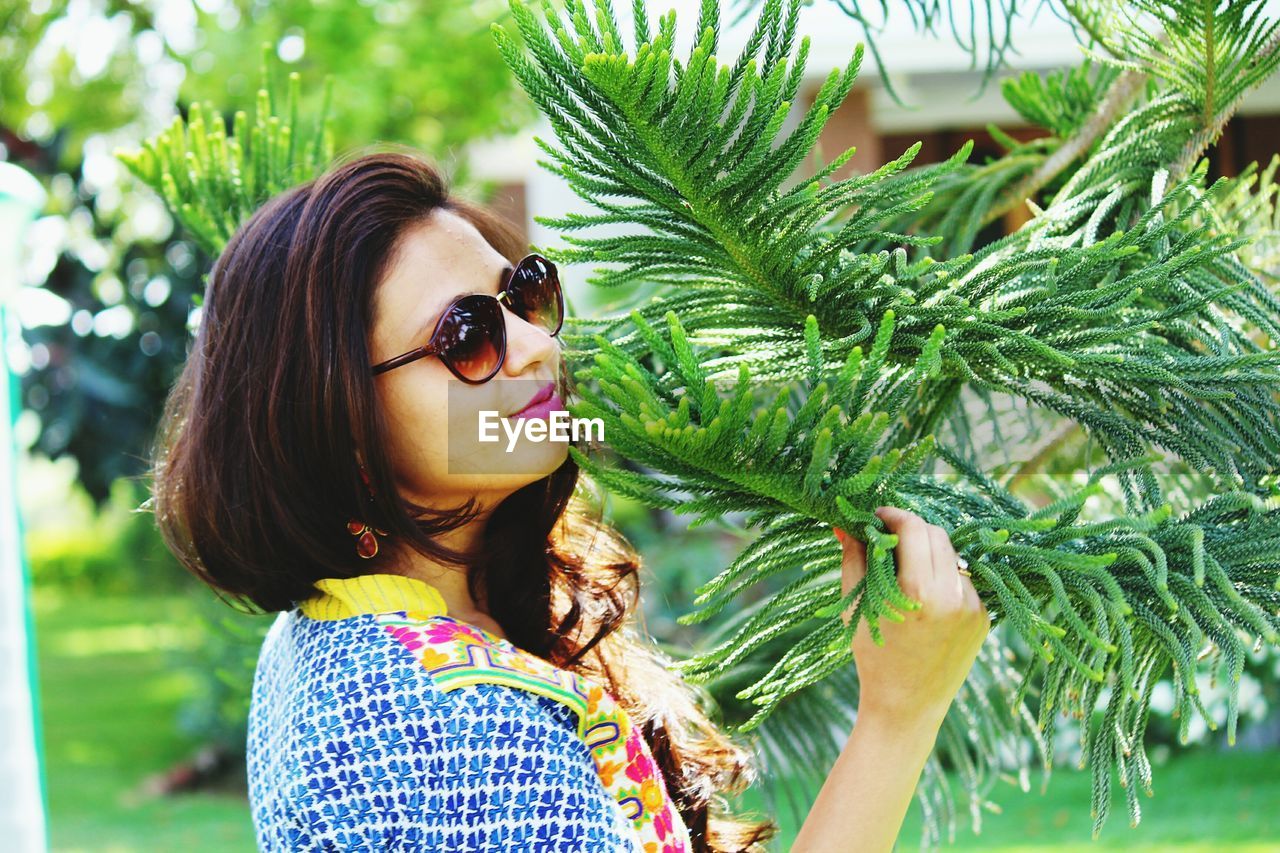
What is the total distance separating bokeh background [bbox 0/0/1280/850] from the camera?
631 centimetres

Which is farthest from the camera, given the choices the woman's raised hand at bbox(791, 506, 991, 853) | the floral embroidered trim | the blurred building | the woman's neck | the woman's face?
the blurred building

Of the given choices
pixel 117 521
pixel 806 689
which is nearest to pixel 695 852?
pixel 806 689

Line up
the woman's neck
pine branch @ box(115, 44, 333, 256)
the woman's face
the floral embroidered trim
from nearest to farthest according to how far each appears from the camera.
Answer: the floral embroidered trim
the woman's face
the woman's neck
pine branch @ box(115, 44, 333, 256)

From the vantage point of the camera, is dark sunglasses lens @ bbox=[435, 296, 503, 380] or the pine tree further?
dark sunglasses lens @ bbox=[435, 296, 503, 380]

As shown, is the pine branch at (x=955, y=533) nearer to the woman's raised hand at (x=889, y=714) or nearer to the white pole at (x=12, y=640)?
the woman's raised hand at (x=889, y=714)

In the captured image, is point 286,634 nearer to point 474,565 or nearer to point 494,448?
point 474,565

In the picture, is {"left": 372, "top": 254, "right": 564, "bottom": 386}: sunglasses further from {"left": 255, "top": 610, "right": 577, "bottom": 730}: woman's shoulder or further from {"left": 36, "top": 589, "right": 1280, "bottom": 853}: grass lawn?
{"left": 36, "top": 589, "right": 1280, "bottom": 853}: grass lawn

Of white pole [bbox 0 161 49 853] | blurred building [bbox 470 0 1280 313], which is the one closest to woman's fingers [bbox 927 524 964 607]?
white pole [bbox 0 161 49 853]

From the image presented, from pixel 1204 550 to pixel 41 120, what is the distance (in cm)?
1034

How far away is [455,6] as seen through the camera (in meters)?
8.35

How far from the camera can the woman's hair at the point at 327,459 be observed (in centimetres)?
128

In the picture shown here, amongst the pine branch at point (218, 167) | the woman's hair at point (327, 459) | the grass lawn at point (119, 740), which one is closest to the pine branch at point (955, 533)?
the woman's hair at point (327, 459)

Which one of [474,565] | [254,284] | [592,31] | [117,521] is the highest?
[592,31]

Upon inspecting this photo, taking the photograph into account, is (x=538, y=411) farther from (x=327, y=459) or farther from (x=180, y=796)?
(x=180, y=796)
